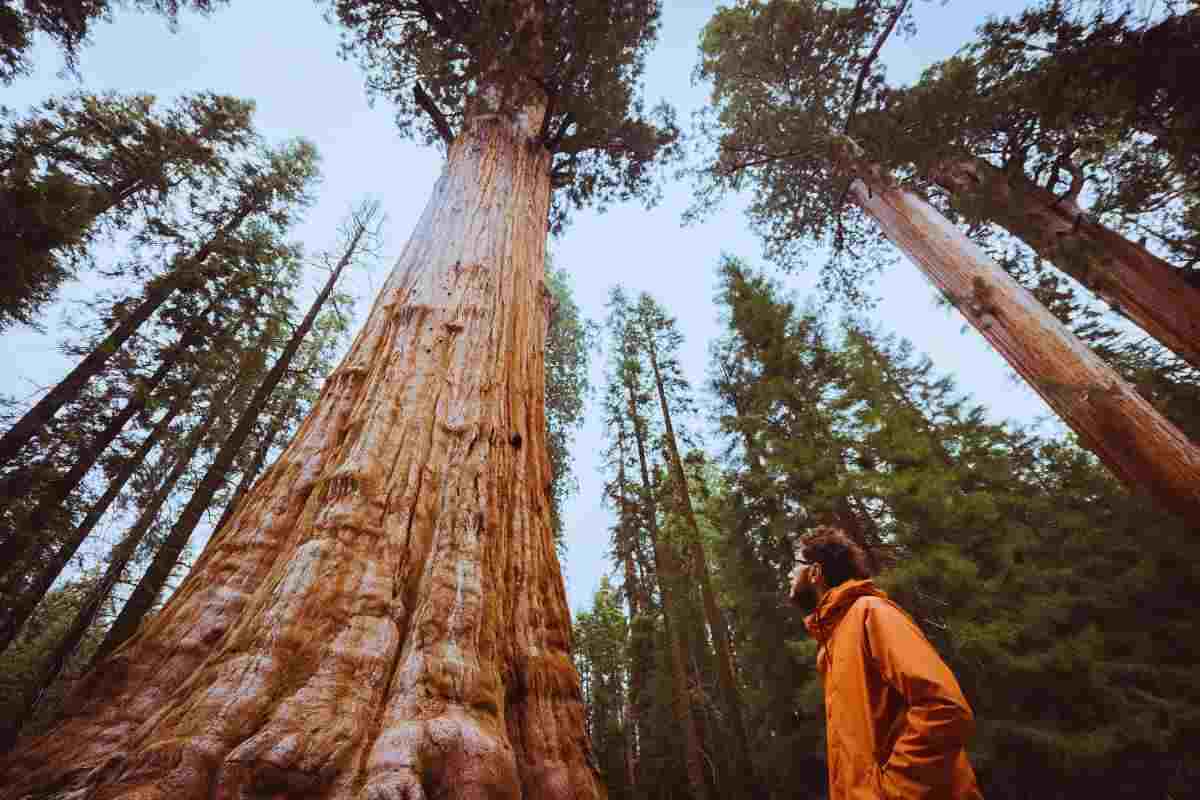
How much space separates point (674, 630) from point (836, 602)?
883 cm

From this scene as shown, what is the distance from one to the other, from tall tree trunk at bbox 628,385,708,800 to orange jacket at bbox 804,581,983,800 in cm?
821

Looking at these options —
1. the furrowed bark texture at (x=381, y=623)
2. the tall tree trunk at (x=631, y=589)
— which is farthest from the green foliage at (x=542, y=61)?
the tall tree trunk at (x=631, y=589)

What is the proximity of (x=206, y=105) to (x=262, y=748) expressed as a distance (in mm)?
15364

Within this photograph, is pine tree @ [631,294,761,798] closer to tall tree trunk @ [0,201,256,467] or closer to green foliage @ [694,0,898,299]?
green foliage @ [694,0,898,299]

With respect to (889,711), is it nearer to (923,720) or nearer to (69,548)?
(923,720)

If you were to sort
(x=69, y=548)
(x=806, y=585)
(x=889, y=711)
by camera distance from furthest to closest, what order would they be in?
(x=69, y=548) < (x=806, y=585) < (x=889, y=711)

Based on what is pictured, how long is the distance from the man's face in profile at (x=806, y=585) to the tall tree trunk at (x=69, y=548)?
1162 centimetres

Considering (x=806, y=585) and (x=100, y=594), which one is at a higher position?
(x=100, y=594)

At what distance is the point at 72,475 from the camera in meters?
8.60

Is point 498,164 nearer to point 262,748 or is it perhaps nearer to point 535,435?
point 535,435

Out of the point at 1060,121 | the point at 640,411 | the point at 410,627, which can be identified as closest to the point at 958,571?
the point at 1060,121

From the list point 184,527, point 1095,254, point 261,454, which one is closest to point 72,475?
point 261,454

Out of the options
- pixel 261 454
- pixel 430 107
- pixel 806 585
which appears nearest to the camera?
pixel 806 585

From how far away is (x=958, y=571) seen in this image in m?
5.87
